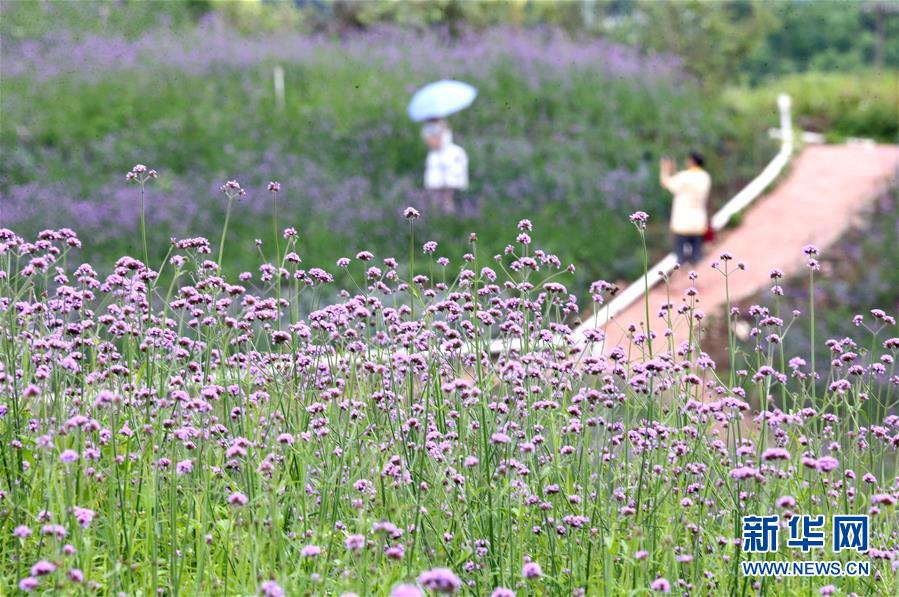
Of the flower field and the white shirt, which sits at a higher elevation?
the white shirt

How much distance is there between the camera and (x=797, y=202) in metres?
16.1

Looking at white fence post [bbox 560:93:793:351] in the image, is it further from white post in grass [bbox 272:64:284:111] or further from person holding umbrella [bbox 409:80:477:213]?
white post in grass [bbox 272:64:284:111]

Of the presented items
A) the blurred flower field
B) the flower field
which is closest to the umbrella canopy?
the blurred flower field

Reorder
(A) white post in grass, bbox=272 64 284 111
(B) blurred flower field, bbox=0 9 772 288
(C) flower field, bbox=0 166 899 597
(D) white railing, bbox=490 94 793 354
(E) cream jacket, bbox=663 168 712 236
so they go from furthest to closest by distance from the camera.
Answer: (A) white post in grass, bbox=272 64 284 111 → (B) blurred flower field, bbox=0 9 772 288 → (E) cream jacket, bbox=663 168 712 236 → (D) white railing, bbox=490 94 793 354 → (C) flower field, bbox=0 166 899 597

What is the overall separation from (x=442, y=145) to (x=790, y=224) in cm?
474

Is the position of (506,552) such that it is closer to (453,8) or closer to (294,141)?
(294,141)

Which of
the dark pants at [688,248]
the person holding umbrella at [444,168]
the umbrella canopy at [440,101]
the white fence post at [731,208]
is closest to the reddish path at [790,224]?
the white fence post at [731,208]

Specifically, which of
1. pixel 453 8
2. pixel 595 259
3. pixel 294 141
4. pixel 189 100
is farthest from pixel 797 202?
pixel 453 8

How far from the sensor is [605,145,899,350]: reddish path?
39.0 feet

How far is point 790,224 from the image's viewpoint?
14.9 m

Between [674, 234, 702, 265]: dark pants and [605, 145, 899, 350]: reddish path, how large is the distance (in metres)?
0.24

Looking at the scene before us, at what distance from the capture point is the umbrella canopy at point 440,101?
44.2 ft

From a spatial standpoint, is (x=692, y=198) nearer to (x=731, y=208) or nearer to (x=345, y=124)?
(x=731, y=208)

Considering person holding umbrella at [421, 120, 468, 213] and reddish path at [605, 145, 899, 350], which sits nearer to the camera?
reddish path at [605, 145, 899, 350]
